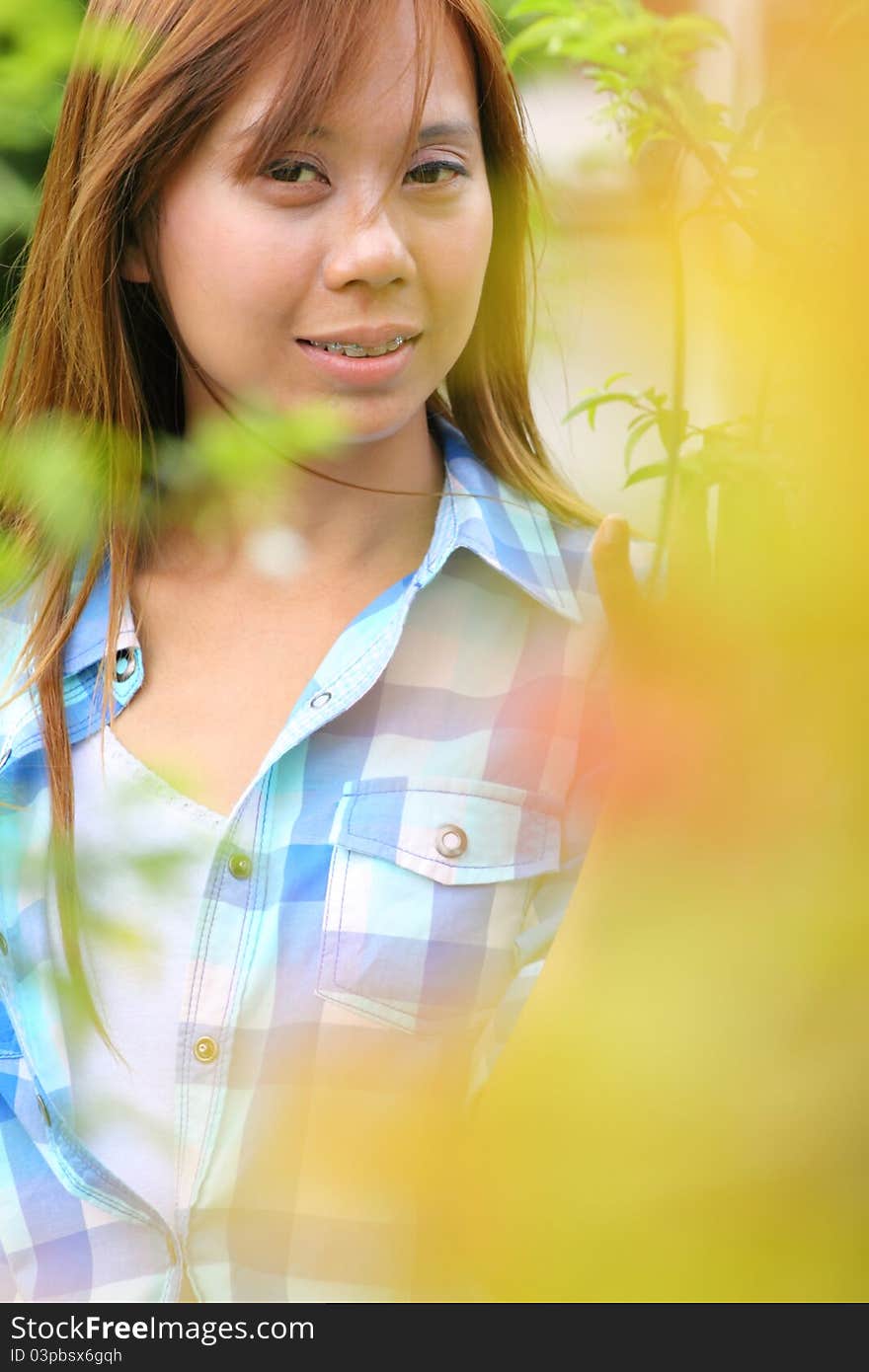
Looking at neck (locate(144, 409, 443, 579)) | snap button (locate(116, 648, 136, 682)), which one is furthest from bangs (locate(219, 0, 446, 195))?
snap button (locate(116, 648, 136, 682))

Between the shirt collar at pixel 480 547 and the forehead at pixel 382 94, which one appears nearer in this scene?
the forehead at pixel 382 94

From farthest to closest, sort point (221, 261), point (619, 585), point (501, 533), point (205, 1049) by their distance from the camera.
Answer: point (501, 533)
point (205, 1049)
point (221, 261)
point (619, 585)

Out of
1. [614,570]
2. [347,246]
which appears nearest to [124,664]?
[347,246]

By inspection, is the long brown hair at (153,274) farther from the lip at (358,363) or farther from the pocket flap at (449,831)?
the pocket flap at (449,831)

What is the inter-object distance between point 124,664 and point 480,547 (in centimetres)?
36

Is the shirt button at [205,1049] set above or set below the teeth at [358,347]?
below

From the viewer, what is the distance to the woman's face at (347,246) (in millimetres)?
872

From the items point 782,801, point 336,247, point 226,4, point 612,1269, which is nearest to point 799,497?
point 782,801

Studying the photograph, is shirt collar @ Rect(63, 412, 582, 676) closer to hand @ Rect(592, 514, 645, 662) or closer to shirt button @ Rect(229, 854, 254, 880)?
shirt button @ Rect(229, 854, 254, 880)

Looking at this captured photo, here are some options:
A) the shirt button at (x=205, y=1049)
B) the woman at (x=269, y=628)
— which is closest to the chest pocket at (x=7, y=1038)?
the woman at (x=269, y=628)

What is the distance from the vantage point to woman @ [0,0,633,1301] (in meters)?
0.91

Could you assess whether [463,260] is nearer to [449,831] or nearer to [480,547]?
[480,547]

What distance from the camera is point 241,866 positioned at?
1.10 metres

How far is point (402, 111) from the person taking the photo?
90 centimetres
